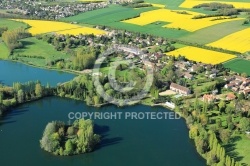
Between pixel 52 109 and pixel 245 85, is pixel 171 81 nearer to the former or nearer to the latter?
pixel 245 85

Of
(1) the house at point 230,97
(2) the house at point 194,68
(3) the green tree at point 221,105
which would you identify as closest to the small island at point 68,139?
(3) the green tree at point 221,105

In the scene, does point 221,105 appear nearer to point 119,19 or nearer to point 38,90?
point 38,90

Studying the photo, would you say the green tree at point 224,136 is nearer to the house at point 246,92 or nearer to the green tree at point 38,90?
the house at point 246,92

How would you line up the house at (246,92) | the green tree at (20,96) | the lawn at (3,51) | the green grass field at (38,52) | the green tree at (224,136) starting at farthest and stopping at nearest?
the lawn at (3,51), the green grass field at (38,52), the house at (246,92), the green tree at (20,96), the green tree at (224,136)

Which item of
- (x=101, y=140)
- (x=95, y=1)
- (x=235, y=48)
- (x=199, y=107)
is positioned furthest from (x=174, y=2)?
(x=101, y=140)

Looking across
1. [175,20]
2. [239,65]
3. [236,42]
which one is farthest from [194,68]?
[175,20]

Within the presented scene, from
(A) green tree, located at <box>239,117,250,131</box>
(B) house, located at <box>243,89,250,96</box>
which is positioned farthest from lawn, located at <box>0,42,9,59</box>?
(A) green tree, located at <box>239,117,250,131</box>
